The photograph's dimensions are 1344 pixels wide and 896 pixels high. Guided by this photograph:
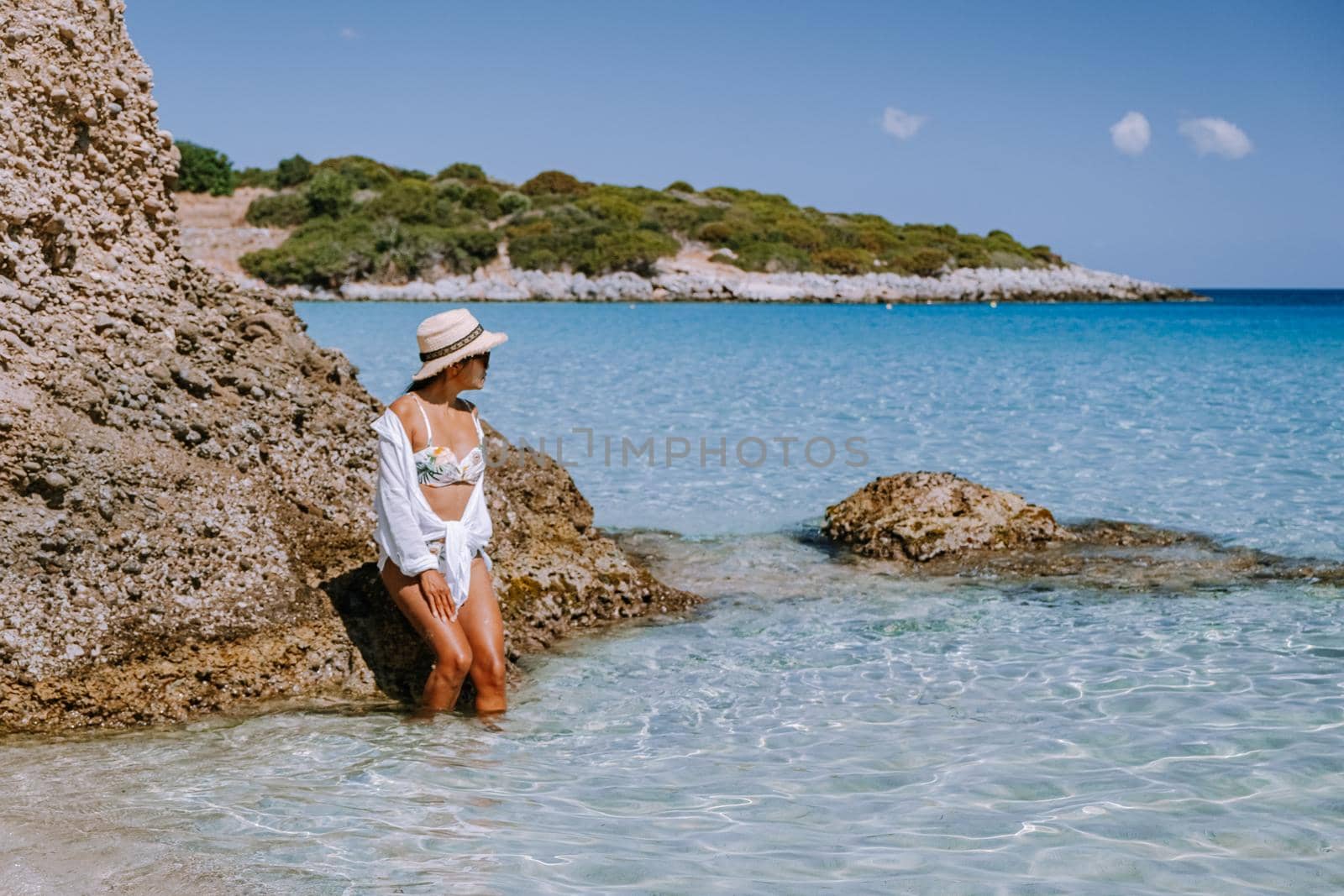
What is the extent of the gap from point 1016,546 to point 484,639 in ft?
15.7

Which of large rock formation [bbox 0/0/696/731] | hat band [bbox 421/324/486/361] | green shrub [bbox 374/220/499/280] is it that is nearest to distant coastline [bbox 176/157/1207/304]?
green shrub [bbox 374/220/499/280]

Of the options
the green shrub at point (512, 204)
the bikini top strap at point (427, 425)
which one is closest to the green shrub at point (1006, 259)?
the green shrub at point (512, 204)

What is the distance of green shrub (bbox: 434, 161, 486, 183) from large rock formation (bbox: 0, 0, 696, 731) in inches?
3423

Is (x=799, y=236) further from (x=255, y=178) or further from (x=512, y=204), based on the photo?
(x=255, y=178)

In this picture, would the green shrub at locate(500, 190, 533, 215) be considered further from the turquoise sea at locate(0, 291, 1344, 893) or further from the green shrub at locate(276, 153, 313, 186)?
the turquoise sea at locate(0, 291, 1344, 893)

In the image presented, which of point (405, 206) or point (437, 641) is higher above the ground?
point (405, 206)

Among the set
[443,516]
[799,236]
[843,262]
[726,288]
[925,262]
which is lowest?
[443,516]

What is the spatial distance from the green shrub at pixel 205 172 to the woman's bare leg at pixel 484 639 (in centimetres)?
6987

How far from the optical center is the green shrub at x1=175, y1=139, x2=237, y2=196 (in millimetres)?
69188

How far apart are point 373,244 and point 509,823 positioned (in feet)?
195

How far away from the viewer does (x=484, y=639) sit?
4.90m

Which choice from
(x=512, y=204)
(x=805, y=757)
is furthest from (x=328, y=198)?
(x=805, y=757)

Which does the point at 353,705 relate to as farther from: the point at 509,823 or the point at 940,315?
the point at 940,315

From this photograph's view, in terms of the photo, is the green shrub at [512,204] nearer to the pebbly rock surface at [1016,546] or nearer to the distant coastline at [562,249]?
the distant coastline at [562,249]
